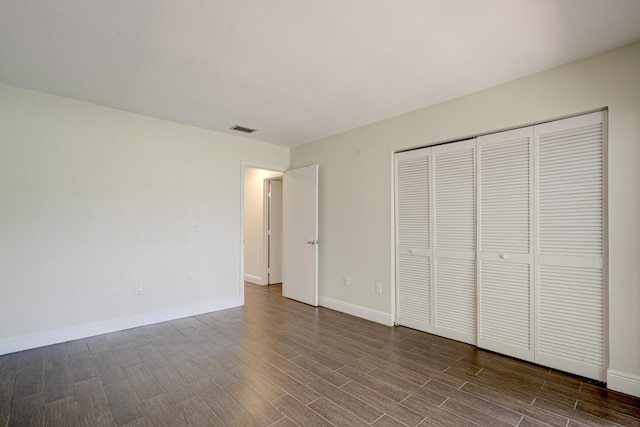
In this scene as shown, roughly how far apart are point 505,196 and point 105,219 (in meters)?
4.20

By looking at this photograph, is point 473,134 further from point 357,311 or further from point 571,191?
point 357,311

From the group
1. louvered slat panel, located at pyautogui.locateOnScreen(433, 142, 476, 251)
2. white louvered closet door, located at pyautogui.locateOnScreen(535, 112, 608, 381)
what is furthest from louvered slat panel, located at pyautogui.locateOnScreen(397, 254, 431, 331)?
white louvered closet door, located at pyautogui.locateOnScreen(535, 112, 608, 381)

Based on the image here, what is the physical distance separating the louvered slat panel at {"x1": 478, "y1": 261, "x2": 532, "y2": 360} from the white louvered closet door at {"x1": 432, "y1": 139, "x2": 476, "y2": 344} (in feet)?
0.41

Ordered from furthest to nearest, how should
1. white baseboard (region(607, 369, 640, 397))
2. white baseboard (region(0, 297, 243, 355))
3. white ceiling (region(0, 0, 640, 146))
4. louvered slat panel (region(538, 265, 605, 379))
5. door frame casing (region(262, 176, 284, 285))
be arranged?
door frame casing (region(262, 176, 284, 285))
white baseboard (region(0, 297, 243, 355))
louvered slat panel (region(538, 265, 605, 379))
white baseboard (region(607, 369, 640, 397))
white ceiling (region(0, 0, 640, 146))

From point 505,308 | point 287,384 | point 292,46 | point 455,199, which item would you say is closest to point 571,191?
point 455,199

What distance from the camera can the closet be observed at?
2.33 meters

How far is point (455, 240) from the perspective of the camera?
10.3 feet

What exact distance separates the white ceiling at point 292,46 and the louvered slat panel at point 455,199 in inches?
25.3

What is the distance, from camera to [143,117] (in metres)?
3.60

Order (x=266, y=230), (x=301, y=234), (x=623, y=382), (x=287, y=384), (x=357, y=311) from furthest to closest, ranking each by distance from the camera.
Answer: (x=266, y=230) < (x=301, y=234) < (x=357, y=311) < (x=287, y=384) < (x=623, y=382)

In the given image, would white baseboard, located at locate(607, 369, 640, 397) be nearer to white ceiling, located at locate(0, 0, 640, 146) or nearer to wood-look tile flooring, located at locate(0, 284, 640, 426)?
wood-look tile flooring, located at locate(0, 284, 640, 426)

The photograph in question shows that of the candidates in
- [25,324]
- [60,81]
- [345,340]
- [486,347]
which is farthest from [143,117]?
[486,347]

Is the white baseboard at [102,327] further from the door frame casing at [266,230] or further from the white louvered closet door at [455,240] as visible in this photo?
the white louvered closet door at [455,240]

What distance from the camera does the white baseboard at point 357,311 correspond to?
3617mm
